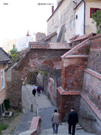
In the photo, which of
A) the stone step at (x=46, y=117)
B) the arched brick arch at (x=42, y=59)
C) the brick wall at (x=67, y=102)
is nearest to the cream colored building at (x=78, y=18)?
the arched brick arch at (x=42, y=59)

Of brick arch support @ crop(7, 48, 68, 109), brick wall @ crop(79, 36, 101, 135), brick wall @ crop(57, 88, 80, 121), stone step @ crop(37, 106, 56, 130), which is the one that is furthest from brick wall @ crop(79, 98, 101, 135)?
brick arch support @ crop(7, 48, 68, 109)

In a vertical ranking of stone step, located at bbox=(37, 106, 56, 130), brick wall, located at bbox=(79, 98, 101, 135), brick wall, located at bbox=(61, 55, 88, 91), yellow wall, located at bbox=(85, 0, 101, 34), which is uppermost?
yellow wall, located at bbox=(85, 0, 101, 34)

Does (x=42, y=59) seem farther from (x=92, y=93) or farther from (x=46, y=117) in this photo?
(x=92, y=93)

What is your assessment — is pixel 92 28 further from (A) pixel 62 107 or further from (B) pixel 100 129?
(B) pixel 100 129

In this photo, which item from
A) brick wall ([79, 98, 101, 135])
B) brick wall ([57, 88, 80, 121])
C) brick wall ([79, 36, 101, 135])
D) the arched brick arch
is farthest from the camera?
the arched brick arch

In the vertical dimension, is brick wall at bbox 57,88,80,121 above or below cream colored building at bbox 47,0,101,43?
below

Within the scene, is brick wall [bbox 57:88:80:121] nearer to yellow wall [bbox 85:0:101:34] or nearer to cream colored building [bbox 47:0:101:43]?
cream colored building [bbox 47:0:101:43]

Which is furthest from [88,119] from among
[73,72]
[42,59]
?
[42,59]

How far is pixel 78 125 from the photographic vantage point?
9.20 m

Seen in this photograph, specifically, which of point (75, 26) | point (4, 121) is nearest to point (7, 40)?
point (75, 26)

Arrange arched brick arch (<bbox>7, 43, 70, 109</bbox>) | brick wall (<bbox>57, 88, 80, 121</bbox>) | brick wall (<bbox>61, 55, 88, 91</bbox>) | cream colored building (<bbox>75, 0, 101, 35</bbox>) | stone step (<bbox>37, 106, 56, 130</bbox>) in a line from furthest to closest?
1. cream colored building (<bbox>75, 0, 101, 35</bbox>)
2. arched brick arch (<bbox>7, 43, 70, 109</bbox>)
3. stone step (<bbox>37, 106, 56, 130</bbox>)
4. brick wall (<bbox>57, 88, 80, 121</bbox>)
5. brick wall (<bbox>61, 55, 88, 91</bbox>)

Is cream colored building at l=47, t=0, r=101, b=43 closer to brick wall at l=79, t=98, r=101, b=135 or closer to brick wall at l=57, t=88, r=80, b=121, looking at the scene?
brick wall at l=57, t=88, r=80, b=121

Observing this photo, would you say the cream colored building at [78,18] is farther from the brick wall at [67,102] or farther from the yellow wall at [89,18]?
the brick wall at [67,102]

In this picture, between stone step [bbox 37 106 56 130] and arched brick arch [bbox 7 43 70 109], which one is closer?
stone step [bbox 37 106 56 130]
